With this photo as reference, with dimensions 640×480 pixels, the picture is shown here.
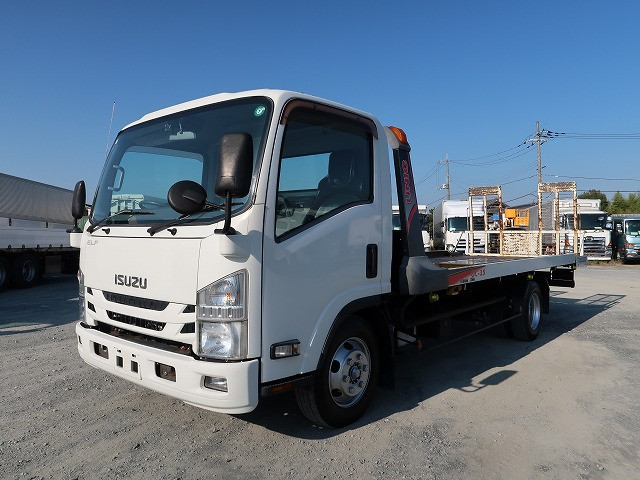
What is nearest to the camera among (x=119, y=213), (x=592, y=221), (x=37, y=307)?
(x=119, y=213)

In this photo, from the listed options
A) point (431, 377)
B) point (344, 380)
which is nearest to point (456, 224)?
point (431, 377)

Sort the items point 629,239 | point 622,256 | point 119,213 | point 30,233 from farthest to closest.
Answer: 1. point 622,256
2. point 629,239
3. point 30,233
4. point 119,213

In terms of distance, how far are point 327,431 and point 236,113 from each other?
8.13ft

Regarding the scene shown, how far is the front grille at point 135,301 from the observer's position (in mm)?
3102

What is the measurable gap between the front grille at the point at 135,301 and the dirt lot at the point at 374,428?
101 cm

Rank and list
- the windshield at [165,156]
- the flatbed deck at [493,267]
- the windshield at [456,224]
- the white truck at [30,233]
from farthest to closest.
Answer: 1. the windshield at [456,224]
2. the white truck at [30,233]
3. the flatbed deck at [493,267]
4. the windshield at [165,156]

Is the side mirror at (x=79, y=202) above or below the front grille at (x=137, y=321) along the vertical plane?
above

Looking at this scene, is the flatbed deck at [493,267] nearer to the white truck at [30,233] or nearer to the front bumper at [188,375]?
the front bumper at [188,375]

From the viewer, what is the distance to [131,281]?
329cm

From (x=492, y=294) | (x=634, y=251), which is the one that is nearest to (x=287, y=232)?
(x=492, y=294)

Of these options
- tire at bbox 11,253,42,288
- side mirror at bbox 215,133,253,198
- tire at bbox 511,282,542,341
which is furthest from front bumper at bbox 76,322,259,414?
tire at bbox 11,253,42,288

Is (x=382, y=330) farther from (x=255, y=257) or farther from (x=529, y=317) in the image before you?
(x=529, y=317)

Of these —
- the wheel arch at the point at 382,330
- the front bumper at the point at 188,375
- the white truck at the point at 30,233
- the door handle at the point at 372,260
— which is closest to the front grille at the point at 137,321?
the front bumper at the point at 188,375

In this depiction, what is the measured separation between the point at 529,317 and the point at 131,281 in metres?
5.56
